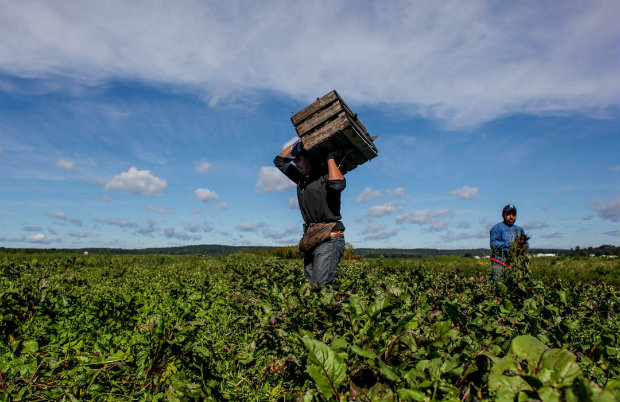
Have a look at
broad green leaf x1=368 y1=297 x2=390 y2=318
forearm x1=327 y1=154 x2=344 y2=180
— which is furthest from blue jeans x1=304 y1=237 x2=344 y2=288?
broad green leaf x1=368 y1=297 x2=390 y2=318

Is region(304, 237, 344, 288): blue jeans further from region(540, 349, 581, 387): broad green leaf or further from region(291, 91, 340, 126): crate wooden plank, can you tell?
region(540, 349, 581, 387): broad green leaf

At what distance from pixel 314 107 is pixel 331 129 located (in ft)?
1.53

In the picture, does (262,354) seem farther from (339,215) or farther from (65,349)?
(339,215)

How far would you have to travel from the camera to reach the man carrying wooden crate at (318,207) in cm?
484

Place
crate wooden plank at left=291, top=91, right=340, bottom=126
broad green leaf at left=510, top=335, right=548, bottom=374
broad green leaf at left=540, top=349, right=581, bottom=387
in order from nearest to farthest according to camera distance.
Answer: broad green leaf at left=540, top=349, right=581, bottom=387 → broad green leaf at left=510, top=335, right=548, bottom=374 → crate wooden plank at left=291, top=91, right=340, bottom=126

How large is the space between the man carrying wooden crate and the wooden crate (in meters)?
0.22

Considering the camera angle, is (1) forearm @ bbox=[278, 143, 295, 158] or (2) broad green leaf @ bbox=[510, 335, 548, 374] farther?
(1) forearm @ bbox=[278, 143, 295, 158]

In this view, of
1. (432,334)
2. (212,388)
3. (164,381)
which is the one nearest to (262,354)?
(212,388)

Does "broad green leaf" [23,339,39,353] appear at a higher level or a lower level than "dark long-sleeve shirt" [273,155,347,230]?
lower

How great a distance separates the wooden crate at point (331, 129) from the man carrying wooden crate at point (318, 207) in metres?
0.22

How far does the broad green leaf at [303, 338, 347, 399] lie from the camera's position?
132cm

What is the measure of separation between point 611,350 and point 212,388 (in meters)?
1.99

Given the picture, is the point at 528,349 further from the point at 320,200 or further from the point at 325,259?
the point at 320,200

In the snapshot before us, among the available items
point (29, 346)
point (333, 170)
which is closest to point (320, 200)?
point (333, 170)
